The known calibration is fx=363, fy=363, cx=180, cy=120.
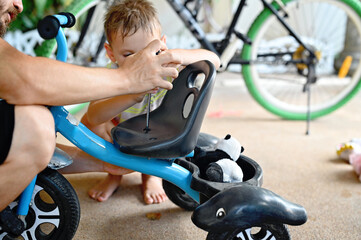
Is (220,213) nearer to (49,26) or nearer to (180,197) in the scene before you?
(180,197)

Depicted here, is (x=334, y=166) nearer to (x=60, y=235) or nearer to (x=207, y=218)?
(x=207, y=218)

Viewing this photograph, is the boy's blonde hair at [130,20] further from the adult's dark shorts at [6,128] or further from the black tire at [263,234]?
the black tire at [263,234]

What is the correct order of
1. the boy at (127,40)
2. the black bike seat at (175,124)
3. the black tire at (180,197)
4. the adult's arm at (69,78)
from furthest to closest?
1. the black tire at (180,197)
2. the boy at (127,40)
3. the black bike seat at (175,124)
4. the adult's arm at (69,78)

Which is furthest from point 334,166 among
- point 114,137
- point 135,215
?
point 114,137

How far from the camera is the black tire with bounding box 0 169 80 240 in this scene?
26.3 inches

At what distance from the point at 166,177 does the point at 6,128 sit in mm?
301

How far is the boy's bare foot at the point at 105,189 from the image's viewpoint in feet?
3.14

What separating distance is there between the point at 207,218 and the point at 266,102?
1.17 m

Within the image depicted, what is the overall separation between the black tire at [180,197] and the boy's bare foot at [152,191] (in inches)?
2.5

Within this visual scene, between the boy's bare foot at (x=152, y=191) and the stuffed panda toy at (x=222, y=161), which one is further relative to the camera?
the boy's bare foot at (x=152, y=191)

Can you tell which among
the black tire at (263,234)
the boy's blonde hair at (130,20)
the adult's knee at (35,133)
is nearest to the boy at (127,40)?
the boy's blonde hair at (130,20)

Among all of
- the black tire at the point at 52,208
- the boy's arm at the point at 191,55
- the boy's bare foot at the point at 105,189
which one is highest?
the boy's arm at the point at 191,55

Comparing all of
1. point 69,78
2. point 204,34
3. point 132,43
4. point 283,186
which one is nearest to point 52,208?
point 69,78

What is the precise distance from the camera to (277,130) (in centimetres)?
160
